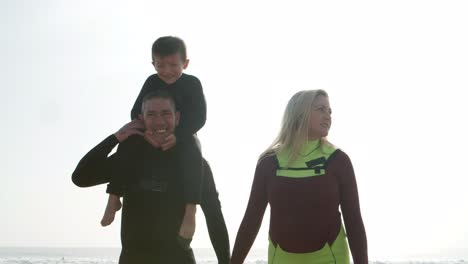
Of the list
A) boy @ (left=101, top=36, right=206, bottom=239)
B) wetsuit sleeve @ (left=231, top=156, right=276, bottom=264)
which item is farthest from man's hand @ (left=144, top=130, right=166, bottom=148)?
wetsuit sleeve @ (left=231, top=156, right=276, bottom=264)

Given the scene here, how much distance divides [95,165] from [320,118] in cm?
168

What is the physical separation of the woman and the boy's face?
3.02 ft

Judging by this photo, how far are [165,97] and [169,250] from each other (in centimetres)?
106

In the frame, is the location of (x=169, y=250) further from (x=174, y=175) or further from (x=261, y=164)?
(x=261, y=164)

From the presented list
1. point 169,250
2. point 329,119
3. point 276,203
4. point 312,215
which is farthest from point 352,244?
point 169,250

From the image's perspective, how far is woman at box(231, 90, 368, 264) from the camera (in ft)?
14.5

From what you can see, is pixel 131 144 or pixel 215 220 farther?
pixel 215 220

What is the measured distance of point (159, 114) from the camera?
439cm

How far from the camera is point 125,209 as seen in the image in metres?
4.38

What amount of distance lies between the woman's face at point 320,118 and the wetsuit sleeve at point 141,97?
4.07 ft

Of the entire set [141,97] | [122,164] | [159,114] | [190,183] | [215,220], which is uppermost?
[141,97]

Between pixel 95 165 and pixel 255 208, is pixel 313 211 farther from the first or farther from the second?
pixel 95 165

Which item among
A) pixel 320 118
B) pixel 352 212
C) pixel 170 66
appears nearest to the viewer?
pixel 352 212

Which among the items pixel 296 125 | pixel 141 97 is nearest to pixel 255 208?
pixel 296 125
